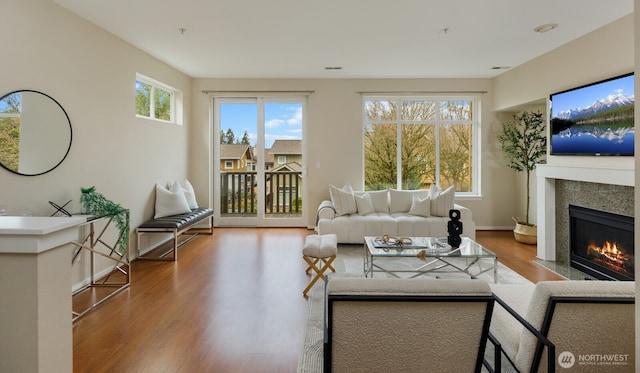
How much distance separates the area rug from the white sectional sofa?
33 centimetres

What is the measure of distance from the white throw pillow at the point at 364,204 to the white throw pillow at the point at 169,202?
2.52 meters

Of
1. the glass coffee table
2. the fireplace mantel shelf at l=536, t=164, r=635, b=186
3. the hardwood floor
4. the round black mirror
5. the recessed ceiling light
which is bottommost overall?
the hardwood floor

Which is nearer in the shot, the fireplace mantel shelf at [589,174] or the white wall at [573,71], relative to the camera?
the fireplace mantel shelf at [589,174]

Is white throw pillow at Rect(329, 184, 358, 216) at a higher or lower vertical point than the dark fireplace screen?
higher

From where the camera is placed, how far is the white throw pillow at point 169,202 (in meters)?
4.77

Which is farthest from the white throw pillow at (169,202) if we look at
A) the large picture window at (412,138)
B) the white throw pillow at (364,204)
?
the large picture window at (412,138)

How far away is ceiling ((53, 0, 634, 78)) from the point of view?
3.21 metres

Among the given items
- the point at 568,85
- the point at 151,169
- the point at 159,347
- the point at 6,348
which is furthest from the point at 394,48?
the point at 6,348

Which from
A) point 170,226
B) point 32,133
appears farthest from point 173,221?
point 32,133

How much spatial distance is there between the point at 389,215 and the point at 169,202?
10.4 ft

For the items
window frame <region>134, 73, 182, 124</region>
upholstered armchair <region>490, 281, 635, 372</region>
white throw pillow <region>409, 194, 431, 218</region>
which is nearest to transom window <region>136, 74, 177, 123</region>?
window frame <region>134, 73, 182, 124</region>

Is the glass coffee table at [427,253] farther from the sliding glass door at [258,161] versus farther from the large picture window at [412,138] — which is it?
the sliding glass door at [258,161]

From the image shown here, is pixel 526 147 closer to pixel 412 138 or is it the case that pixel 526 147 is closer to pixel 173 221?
pixel 412 138

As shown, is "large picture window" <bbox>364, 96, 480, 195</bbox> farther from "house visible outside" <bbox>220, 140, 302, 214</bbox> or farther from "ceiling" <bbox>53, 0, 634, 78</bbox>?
"house visible outside" <bbox>220, 140, 302, 214</bbox>
